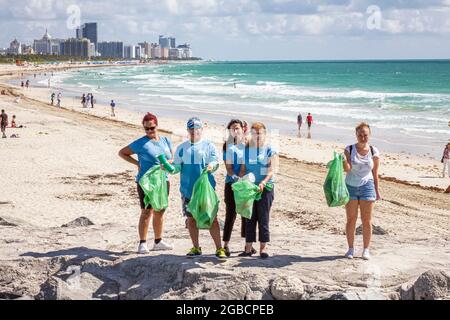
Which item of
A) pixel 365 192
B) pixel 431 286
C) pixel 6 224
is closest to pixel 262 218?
pixel 365 192

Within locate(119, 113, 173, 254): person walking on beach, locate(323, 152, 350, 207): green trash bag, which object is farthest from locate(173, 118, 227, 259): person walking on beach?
locate(323, 152, 350, 207): green trash bag

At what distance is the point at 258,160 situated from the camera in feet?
19.8

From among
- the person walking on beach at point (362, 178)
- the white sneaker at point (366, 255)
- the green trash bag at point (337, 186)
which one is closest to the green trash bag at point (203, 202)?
the green trash bag at point (337, 186)

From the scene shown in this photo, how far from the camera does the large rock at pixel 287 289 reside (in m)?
5.40

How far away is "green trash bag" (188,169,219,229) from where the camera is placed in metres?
6.00

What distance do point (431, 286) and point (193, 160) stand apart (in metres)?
2.46

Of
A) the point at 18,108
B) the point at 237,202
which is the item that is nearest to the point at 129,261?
the point at 237,202

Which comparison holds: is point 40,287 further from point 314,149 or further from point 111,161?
point 314,149

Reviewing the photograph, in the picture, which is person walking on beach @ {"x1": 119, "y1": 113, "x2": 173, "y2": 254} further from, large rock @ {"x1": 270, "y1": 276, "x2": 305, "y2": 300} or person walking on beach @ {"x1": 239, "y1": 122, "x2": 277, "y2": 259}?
large rock @ {"x1": 270, "y1": 276, "x2": 305, "y2": 300}

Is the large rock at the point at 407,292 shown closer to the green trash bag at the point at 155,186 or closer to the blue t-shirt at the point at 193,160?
the blue t-shirt at the point at 193,160

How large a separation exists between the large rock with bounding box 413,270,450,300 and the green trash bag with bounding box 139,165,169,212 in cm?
252

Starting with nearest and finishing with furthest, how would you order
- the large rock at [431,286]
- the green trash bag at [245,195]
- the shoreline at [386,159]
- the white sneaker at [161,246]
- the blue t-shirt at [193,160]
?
the large rock at [431,286], the green trash bag at [245,195], the blue t-shirt at [193,160], the white sneaker at [161,246], the shoreline at [386,159]

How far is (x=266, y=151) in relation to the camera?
6043 mm

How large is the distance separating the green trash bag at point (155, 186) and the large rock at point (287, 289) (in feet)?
4.83
